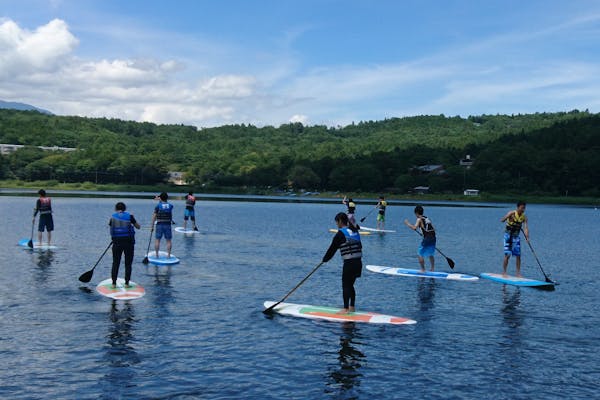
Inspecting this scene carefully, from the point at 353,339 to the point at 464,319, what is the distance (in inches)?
158

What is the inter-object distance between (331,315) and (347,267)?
4.94 feet

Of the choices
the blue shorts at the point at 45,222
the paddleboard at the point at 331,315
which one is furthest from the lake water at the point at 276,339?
the blue shorts at the point at 45,222

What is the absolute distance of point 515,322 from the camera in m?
15.5

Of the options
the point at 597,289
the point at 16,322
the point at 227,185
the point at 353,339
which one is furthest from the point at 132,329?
the point at 227,185

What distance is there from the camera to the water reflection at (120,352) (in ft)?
33.2

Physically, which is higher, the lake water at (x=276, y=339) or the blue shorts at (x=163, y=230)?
the blue shorts at (x=163, y=230)

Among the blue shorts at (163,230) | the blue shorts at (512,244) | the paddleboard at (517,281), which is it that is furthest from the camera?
the blue shorts at (163,230)

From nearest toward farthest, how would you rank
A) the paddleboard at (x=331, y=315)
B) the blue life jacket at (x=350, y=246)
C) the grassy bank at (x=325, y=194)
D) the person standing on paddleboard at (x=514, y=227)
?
the blue life jacket at (x=350, y=246)
the paddleboard at (x=331, y=315)
the person standing on paddleboard at (x=514, y=227)
the grassy bank at (x=325, y=194)

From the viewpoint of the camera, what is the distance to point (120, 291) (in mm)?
17156

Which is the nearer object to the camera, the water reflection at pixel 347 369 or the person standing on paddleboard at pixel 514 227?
the water reflection at pixel 347 369

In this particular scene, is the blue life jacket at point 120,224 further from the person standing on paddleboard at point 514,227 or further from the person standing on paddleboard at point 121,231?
the person standing on paddleboard at point 514,227

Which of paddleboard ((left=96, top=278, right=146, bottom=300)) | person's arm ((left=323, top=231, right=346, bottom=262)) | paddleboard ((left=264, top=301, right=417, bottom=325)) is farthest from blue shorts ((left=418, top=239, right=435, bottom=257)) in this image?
paddleboard ((left=96, top=278, right=146, bottom=300))

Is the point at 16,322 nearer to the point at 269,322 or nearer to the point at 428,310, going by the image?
the point at 269,322

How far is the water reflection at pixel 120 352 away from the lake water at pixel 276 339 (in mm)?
24
